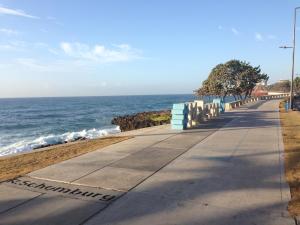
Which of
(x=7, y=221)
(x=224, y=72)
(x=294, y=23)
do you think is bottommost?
(x=7, y=221)

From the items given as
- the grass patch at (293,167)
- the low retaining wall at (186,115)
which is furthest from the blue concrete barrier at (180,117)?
the grass patch at (293,167)

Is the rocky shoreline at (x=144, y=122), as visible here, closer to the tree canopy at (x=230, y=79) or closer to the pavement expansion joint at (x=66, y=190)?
the tree canopy at (x=230, y=79)

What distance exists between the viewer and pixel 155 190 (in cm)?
707

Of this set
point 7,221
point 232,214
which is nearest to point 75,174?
point 7,221

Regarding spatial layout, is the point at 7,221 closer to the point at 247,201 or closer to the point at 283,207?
the point at 247,201

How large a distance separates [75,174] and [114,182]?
4.20 feet

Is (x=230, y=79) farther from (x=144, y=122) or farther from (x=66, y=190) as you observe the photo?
(x=66, y=190)

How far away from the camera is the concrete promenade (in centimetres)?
564

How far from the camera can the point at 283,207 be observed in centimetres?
606

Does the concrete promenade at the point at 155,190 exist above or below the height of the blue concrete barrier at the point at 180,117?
below

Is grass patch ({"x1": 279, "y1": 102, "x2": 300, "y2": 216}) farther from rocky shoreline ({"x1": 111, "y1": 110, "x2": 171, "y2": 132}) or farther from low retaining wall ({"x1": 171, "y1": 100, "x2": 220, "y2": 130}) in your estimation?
rocky shoreline ({"x1": 111, "y1": 110, "x2": 171, "y2": 132})

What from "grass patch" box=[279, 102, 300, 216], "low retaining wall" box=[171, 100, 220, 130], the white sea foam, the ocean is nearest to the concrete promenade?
"grass patch" box=[279, 102, 300, 216]

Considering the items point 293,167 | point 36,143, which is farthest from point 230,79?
point 293,167

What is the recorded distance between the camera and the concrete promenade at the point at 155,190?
5641mm
